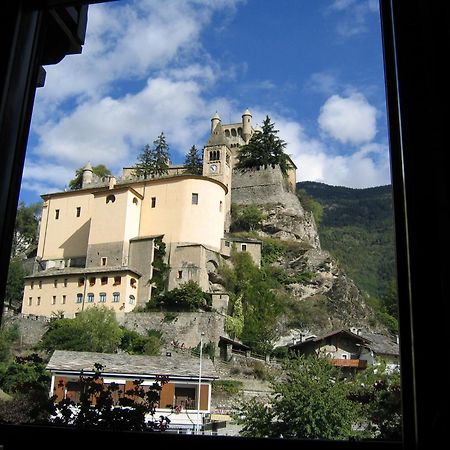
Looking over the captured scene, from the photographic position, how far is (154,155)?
128 feet

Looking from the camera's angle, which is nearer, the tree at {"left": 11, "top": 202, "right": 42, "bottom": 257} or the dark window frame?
the dark window frame

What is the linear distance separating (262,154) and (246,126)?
928 cm

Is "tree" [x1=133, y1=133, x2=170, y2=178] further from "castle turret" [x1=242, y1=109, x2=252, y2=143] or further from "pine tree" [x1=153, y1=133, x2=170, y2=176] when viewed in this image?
"castle turret" [x1=242, y1=109, x2=252, y2=143]

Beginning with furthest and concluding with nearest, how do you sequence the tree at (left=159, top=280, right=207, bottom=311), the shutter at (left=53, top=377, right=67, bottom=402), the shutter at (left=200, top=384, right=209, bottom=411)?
the tree at (left=159, top=280, right=207, bottom=311)
the shutter at (left=200, top=384, right=209, bottom=411)
the shutter at (left=53, top=377, right=67, bottom=402)

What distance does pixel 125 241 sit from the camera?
31297 millimetres

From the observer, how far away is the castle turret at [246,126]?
50.7 m

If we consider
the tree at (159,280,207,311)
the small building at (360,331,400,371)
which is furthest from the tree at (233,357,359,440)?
the tree at (159,280,207,311)

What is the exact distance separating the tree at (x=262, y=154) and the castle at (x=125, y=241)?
30.8ft

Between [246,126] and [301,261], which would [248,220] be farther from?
[246,126]

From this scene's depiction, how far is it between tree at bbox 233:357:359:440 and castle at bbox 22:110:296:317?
82.9 ft

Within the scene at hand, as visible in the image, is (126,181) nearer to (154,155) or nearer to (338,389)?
(154,155)

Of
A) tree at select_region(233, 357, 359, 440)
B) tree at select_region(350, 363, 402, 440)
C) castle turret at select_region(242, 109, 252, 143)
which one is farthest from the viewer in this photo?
castle turret at select_region(242, 109, 252, 143)

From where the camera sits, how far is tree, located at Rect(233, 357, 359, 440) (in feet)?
6.96

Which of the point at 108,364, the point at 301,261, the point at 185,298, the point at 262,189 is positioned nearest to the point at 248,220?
the point at 262,189
